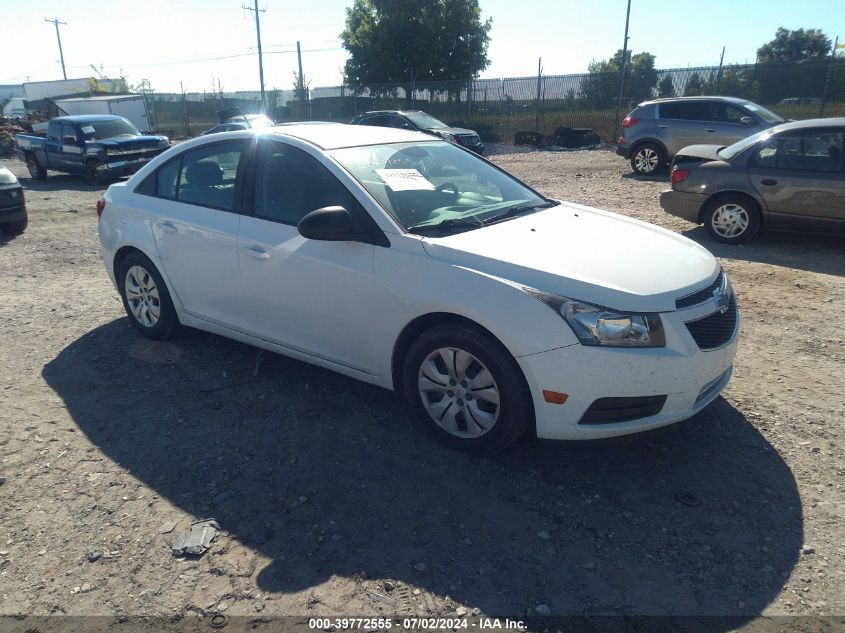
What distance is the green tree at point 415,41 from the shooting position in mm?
40438

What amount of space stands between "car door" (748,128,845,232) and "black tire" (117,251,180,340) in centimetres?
691

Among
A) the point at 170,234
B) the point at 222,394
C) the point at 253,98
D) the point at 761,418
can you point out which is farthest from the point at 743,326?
the point at 253,98

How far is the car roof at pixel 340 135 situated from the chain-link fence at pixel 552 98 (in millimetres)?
20628

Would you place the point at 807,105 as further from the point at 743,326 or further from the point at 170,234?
the point at 170,234

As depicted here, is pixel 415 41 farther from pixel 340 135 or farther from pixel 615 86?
pixel 340 135

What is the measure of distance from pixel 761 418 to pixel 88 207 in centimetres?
1308

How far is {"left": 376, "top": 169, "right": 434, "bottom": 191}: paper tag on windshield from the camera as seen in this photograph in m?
3.83

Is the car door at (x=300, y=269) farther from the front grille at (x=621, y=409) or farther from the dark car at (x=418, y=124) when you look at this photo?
the dark car at (x=418, y=124)

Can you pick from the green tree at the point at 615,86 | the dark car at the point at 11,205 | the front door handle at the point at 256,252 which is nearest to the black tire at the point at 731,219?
the front door handle at the point at 256,252

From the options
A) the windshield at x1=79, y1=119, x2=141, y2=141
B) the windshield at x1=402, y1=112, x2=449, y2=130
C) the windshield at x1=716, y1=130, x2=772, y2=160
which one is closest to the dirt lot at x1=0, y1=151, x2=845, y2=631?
the windshield at x1=716, y1=130, x2=772, y2=160

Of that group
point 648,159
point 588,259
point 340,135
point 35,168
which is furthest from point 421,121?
point 588,259

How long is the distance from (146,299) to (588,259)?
3588mm

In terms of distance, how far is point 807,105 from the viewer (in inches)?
829

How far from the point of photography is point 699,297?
10.7 feet
